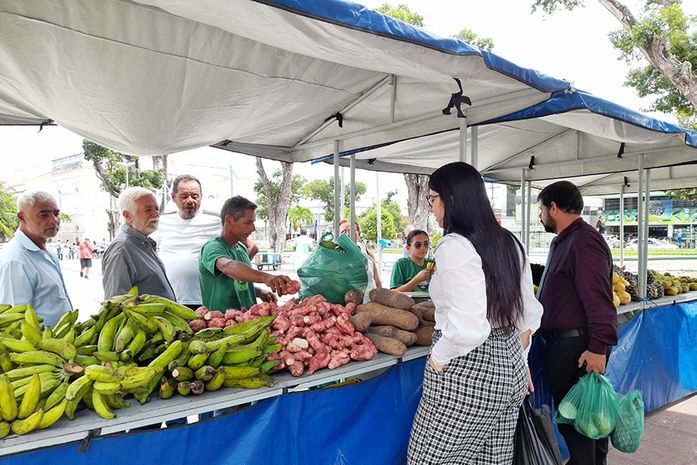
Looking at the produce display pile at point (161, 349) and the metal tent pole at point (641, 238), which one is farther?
the metal tent pole at point (641, 238)

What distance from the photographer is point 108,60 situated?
96.1 inches

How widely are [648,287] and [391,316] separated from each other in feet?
11.8

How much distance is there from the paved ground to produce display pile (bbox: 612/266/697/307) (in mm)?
1118

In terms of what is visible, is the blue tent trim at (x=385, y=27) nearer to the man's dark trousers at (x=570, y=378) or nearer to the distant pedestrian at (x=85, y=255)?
the man's dark trousers at (x=570, y=378)

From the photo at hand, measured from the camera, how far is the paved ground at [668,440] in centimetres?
355

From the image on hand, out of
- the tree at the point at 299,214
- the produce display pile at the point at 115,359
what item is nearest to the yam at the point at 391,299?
the produce display pile at the point at 115,359

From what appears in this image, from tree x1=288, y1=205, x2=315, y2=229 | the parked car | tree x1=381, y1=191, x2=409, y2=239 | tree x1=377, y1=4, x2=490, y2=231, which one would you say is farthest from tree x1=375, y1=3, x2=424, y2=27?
tree x1=381, y1=191, x2=409, y2=239

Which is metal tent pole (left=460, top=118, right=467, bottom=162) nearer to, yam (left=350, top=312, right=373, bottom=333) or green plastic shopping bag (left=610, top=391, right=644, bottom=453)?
yam (left=350, top=312, right=373, bottom=333)

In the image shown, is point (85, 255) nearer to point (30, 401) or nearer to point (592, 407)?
point (30, 401)

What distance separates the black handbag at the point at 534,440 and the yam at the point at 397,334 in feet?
2.15

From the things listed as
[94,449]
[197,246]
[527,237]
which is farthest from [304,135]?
[527,237]

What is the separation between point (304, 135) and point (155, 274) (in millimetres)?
1856

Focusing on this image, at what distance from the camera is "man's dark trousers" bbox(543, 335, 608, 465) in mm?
2869

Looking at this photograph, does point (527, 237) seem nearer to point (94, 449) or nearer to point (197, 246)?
point (197, 246)
